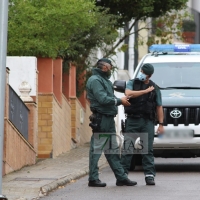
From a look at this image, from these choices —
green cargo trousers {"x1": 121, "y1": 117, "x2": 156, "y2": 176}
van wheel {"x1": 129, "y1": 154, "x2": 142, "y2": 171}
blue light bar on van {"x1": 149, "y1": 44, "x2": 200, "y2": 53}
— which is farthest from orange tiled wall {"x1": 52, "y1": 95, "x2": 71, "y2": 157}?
green cargo trousers {"x1": 121, "y1": 117, "x2": 156, "y2": 176}

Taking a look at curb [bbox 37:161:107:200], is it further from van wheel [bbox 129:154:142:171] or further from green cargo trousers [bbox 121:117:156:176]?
green cargo trousers [bbox 121:117:156:176]

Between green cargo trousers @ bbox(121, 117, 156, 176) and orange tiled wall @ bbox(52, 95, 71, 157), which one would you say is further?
orange tiled wall @ bbox(52, 95, 71, 157)

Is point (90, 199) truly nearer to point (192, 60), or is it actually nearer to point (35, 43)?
point (192, 60)

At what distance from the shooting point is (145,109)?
14.4 meters

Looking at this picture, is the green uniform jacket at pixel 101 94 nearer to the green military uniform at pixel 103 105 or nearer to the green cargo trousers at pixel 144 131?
the green military uniform at pixel 103 105

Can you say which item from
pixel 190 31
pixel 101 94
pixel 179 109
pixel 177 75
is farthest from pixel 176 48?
pixel 190 31

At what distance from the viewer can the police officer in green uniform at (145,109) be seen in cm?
1430

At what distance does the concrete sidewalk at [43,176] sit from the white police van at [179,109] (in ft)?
5.52

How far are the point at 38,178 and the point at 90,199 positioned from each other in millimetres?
3034

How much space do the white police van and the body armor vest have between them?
2138 millimetres

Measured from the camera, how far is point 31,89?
19.8m

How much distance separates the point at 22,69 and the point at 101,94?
6.49 meters

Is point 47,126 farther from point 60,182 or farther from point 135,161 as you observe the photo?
point 60,182

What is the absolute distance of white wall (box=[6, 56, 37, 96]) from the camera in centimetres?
1989
